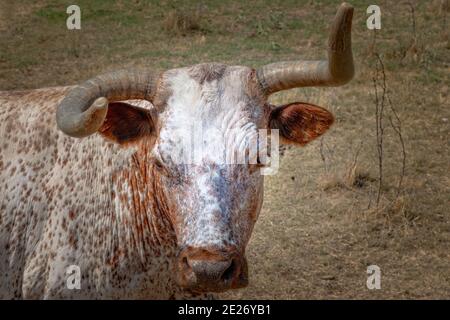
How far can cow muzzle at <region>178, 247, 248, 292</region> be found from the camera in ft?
13.9

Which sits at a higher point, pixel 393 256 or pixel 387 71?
pixel 387 71

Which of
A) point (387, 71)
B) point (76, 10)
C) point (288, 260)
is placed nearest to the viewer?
point (288, 260)

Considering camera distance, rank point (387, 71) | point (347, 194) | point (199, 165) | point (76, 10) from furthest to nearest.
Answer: point (76, 10)
point (387, 71)
point (347, 194)
point (199, 165)

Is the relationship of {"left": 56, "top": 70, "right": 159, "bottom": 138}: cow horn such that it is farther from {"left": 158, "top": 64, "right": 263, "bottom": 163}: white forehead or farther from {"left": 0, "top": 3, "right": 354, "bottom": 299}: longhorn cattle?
{"left": 158, "top": 64, "right": 263, "bottom": 163}: white forehead

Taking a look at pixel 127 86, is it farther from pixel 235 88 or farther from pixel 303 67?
pixel 303 67

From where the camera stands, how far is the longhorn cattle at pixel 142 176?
4.45 m

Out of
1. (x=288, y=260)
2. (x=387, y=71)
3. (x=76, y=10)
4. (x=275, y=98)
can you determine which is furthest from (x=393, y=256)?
(x=76, y=10)

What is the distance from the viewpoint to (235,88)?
476 centimetres

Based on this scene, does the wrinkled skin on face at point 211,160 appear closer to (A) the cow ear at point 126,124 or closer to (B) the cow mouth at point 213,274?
→ (B) the cow mouth at point 213,274

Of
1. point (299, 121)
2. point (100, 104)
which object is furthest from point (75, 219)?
point (299, 121)

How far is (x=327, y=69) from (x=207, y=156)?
0.81m

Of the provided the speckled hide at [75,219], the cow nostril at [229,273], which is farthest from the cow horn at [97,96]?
the cow nostril at [229,273]

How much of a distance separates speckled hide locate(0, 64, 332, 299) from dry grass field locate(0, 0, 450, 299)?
6.22 feet

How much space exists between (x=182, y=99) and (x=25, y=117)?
127 centimetres
